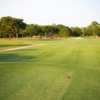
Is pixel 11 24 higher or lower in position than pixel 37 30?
higher

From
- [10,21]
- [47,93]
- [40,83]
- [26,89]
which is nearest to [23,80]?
[40,83]

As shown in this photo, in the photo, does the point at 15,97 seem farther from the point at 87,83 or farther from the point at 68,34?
the point at 68,34

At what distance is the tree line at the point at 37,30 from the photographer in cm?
10213

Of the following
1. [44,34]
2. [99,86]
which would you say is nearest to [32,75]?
[99,86]

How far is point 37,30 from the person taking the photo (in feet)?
429

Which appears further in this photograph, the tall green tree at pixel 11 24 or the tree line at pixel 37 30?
A: the tree line at pixel 37 30

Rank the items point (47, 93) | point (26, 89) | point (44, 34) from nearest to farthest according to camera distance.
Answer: point (47, 93), point (26, 89), point (44, 34)

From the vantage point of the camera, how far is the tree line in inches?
4021

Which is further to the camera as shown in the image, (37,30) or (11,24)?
(37,30)

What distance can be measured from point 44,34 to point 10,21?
A: 51.7 meters

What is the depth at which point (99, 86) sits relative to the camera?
8539 millimetres

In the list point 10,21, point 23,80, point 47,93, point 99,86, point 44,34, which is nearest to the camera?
point 47,93

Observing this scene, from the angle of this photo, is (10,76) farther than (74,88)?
Yes

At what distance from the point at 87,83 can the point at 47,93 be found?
2.26 m
